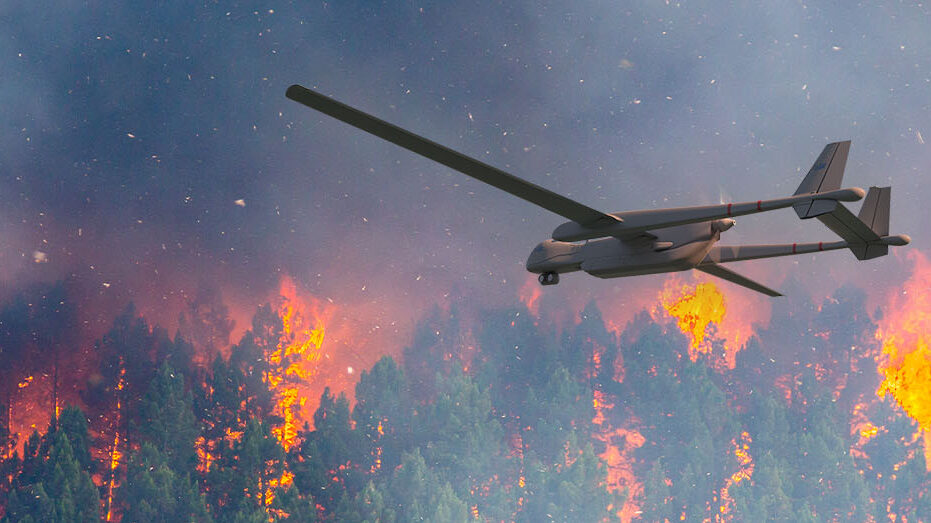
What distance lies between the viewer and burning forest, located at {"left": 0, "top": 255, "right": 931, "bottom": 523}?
7988 centimetres

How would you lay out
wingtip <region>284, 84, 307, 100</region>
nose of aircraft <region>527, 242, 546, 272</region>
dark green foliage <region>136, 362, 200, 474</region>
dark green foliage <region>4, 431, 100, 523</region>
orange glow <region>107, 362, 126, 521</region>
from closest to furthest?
wingtip <region>284, 84, 307, 100</region>
nose of aircraft <region>527, 242, 546, 272</region>
dark green foliage <region>4, 431, 100, 523</region>
dark green foliage <region>136, 362, 200, 474</region>
orange glow <region>107, 362, 126, 521</region>

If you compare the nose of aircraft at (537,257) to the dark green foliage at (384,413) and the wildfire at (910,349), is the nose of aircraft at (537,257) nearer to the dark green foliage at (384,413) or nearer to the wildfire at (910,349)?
the dark green foliage at (384,413)

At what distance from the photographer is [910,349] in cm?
11369

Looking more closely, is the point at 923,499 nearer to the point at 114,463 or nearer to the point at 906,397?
the point at 906,397

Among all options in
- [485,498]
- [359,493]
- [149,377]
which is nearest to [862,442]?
[485,498]

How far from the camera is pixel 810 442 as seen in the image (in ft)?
341

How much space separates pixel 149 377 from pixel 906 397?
86700 mm

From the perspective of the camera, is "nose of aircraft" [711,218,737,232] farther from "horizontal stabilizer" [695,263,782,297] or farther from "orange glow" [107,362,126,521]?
"orange glow" [107,362,126,521]

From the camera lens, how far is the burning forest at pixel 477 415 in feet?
262

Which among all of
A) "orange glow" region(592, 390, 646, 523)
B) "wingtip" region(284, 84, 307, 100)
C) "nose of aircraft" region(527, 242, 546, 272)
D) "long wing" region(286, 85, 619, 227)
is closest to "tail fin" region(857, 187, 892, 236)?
"long wing" region(286, 85, 619, 227)

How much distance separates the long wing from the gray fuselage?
1.19 meters

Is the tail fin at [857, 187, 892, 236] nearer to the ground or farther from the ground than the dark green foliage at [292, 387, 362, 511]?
nearer to the ground

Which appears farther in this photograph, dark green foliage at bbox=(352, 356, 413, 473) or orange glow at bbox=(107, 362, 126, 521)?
dark green foliage at bbox=(352, 356, 413, 473)

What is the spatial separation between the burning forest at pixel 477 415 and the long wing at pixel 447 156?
63.5 m
